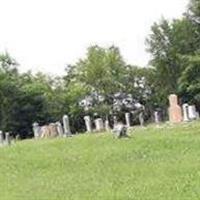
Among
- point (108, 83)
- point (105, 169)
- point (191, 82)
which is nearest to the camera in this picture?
point (105, 169)

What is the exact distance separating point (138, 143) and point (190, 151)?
3.01 metres

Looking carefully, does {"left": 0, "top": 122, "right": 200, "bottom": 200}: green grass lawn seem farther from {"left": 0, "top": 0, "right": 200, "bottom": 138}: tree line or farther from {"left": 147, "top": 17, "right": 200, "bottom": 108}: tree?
{"left": 147, "top": 17, "right": 200, "bottom": 108}: tree

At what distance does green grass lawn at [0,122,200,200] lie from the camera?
60.0 ft

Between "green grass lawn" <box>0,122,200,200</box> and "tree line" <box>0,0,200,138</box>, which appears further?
"tree line" <box>0,0,200,138</box>

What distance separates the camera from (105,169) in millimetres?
22328

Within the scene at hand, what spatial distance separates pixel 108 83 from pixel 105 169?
2133 inches

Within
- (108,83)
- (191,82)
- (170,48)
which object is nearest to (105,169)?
(191,82)

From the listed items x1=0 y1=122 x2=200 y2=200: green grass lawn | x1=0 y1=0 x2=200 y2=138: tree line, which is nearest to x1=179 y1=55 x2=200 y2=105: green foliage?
x1=0 y1=0 x2=200 y2=138: tree line

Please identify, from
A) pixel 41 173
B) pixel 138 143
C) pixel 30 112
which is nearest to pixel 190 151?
pixel 138 143

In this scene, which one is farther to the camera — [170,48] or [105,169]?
[170,48]

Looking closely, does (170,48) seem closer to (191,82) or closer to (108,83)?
(191,82)

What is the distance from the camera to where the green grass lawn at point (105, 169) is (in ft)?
60.0

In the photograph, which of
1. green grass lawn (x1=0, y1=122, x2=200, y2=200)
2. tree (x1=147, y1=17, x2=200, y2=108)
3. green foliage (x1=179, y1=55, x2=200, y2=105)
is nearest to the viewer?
green grass lawn (x1=0, y1=122, x2=200, y2=200)

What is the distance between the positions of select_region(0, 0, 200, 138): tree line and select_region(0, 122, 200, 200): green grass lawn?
1463 inches
